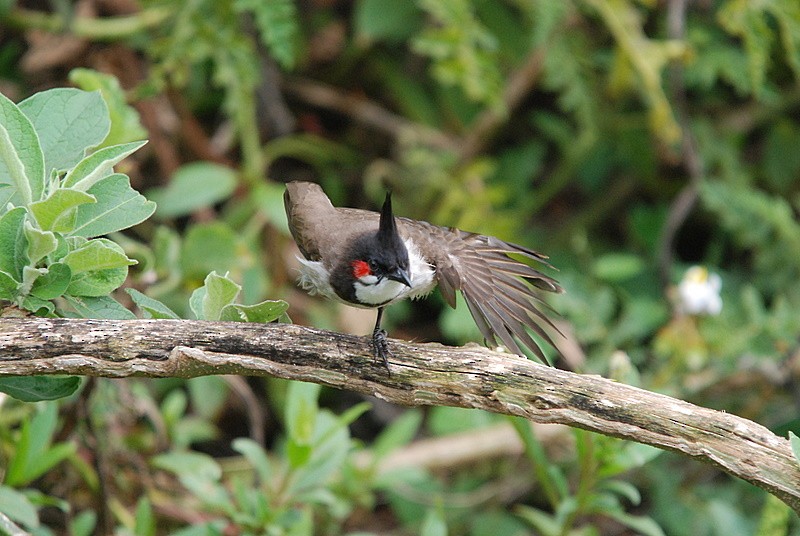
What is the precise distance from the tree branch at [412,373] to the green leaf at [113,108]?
36.6 inches

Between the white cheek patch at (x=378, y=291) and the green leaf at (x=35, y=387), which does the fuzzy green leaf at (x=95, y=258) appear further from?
the white cheek patch at (x=378, y=291)

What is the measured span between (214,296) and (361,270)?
29.1 inches

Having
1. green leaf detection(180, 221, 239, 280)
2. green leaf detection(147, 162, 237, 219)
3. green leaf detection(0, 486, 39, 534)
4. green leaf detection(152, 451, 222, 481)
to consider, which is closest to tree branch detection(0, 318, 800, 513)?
green leaf detection(0, 486, 39, 534)

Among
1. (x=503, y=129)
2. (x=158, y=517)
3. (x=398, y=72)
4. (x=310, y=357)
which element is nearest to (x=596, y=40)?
(x=503, y=129)

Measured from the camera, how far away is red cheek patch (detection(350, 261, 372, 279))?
2.31m

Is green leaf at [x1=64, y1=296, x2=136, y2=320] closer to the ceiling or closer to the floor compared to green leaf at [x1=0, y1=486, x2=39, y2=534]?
closer to the ceiling

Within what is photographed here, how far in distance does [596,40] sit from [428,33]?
1.02 meters

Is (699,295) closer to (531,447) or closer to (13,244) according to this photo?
(531,447)

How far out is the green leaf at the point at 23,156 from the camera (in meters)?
1.50

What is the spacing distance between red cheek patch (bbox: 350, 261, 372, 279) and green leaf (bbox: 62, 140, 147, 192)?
837mm

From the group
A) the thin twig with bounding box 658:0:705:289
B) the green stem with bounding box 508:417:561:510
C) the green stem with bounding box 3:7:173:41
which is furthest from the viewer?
the thin twig with bounding box 658:0:705:289

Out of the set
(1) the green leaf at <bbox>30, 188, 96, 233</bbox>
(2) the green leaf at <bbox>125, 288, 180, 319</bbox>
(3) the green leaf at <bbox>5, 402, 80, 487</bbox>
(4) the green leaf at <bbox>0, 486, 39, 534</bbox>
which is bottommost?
(3) the green leaf at <bbox>5, 402, 80, 487</bbox>

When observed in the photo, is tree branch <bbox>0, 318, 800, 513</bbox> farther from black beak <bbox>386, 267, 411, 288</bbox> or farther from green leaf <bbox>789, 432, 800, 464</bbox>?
black beak <bbox>386, 267, 411, 288</bbox>

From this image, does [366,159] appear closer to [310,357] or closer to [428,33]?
[428,33]
